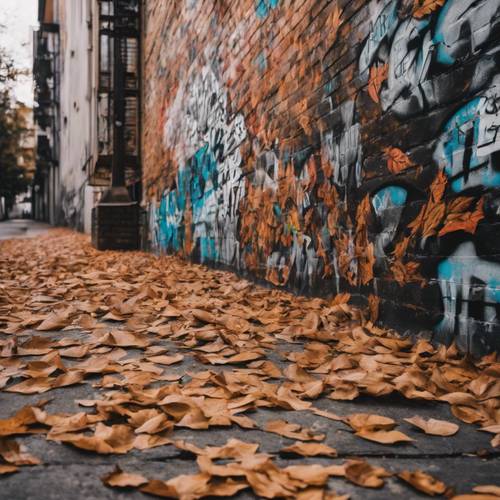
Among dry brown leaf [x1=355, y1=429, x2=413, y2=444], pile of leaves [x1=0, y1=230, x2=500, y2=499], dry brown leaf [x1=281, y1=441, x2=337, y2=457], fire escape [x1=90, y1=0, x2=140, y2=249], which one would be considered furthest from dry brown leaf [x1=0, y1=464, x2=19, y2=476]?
fire escape [x1=90, y1=0, x2=140, y2=249]

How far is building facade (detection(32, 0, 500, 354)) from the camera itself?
2.24 meters

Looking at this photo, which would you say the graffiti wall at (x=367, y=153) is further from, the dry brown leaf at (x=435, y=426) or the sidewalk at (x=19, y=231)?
the sidewalk at (x=19, y=231)

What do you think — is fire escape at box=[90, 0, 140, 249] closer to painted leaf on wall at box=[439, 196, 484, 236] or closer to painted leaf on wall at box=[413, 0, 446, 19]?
painted leaf on wall at box=[413, 0, 446, 19]

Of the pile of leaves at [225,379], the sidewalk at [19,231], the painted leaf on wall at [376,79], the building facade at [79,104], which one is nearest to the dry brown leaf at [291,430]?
the pile of leaves at [225,379]

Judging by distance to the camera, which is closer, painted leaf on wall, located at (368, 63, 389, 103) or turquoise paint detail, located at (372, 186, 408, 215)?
turquoise paint detail, located at (372, 186, 408, 215)

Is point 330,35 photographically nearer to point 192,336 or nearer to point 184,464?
point 192,336

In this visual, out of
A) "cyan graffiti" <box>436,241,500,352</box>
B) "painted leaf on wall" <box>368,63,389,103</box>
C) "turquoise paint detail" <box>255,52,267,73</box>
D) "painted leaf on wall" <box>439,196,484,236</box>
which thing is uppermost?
"turquoise paint detail" <box>255,52,267,73</box>

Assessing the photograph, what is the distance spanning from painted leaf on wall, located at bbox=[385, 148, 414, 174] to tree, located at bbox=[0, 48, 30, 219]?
27.2 m

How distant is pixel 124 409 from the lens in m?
1.65

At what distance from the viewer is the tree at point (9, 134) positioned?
26.6m

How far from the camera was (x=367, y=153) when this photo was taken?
9.87ft

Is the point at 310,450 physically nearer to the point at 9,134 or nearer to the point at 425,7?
the point at 425,7

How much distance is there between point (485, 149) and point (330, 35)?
5.51ft

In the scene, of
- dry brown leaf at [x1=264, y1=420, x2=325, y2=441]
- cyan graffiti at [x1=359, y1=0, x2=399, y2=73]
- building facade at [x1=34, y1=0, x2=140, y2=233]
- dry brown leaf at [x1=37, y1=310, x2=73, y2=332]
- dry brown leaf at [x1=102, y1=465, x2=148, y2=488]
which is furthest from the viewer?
building facade at [x1=34, y1=0, x2=140, y2=233]
